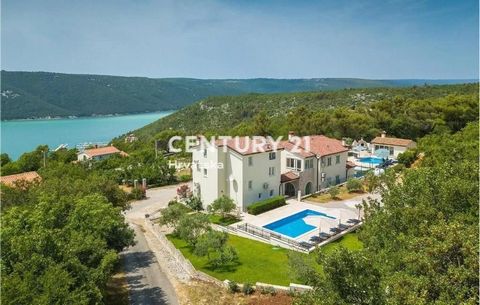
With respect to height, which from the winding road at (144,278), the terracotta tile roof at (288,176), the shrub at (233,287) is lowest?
the winding road at (144,278)

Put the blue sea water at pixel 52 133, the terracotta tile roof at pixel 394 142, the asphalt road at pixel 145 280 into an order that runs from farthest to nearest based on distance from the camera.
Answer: the blue sea water at pixel 52 133 → the terracotta tile roof at pixel 394 142 → the asphalt road at pixel 145 280

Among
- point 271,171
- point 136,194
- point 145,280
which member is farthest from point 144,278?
point 136,194

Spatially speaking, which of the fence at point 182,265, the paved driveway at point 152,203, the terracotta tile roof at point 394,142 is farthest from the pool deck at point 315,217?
the terracotta tile roof at point 394,142

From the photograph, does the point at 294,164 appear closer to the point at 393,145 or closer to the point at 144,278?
the point at 144,278

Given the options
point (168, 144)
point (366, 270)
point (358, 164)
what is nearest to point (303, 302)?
point (366, 270)

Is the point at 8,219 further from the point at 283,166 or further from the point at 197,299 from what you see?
the point at 283,166

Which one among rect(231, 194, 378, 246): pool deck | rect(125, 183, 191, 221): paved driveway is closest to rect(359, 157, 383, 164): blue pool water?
rect(231, 194, 378, 246): pool deck

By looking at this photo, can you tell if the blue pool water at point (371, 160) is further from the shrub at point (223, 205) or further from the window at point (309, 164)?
the shrub at point (223, 205)
